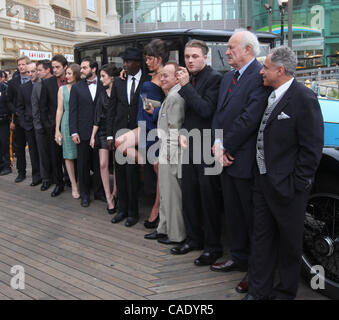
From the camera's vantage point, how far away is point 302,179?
2.67 m

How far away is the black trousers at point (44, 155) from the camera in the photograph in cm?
650

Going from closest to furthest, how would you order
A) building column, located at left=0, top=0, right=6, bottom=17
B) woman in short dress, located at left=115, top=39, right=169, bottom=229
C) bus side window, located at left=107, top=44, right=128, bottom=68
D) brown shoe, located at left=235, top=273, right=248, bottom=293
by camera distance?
1. brown shoe, located at left=235, top=273, right=248, bottom=293
2. woman in short dress, located at left=115, top=39, right=169, bottom=229
3. bus side window, located at left=107, top=44, right=128, bottom=68
4. building column, located at left=0, top=0, right=6, bottom=17

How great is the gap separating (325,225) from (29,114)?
5320mm

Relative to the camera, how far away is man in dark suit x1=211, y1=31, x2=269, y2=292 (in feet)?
10.0

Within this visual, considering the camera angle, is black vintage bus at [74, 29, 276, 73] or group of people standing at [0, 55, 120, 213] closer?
black vintage bus at [74, 29, 276, 73]

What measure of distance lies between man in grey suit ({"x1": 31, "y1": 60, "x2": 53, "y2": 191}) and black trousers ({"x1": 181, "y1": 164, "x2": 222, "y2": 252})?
3457 mm

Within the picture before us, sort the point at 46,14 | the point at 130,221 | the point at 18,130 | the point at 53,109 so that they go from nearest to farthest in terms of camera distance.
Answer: the point at 130,221 < the point at 53,109 < the point at 18,130 < the point at 46,14

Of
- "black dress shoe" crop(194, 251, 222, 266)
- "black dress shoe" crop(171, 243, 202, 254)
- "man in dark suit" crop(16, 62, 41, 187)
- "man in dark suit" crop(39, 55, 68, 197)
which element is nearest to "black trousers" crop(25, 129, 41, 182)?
"man in dark suit" crop(16, 62, 41, 187)

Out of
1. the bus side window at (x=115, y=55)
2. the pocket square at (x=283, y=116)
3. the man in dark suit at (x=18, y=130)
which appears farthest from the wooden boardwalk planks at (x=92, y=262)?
the bus side window at (x=115, y=55)

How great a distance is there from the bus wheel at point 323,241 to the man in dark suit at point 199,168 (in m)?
0.89

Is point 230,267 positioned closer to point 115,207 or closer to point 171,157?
point 171,157

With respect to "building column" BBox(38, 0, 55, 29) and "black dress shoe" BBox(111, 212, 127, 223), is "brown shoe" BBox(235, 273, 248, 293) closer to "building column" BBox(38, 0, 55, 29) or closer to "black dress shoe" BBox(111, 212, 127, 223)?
"black dress shoe" BBox(111, 212, 127, 223)

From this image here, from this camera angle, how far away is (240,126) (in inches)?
120

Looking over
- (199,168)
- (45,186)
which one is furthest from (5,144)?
(199,168)
